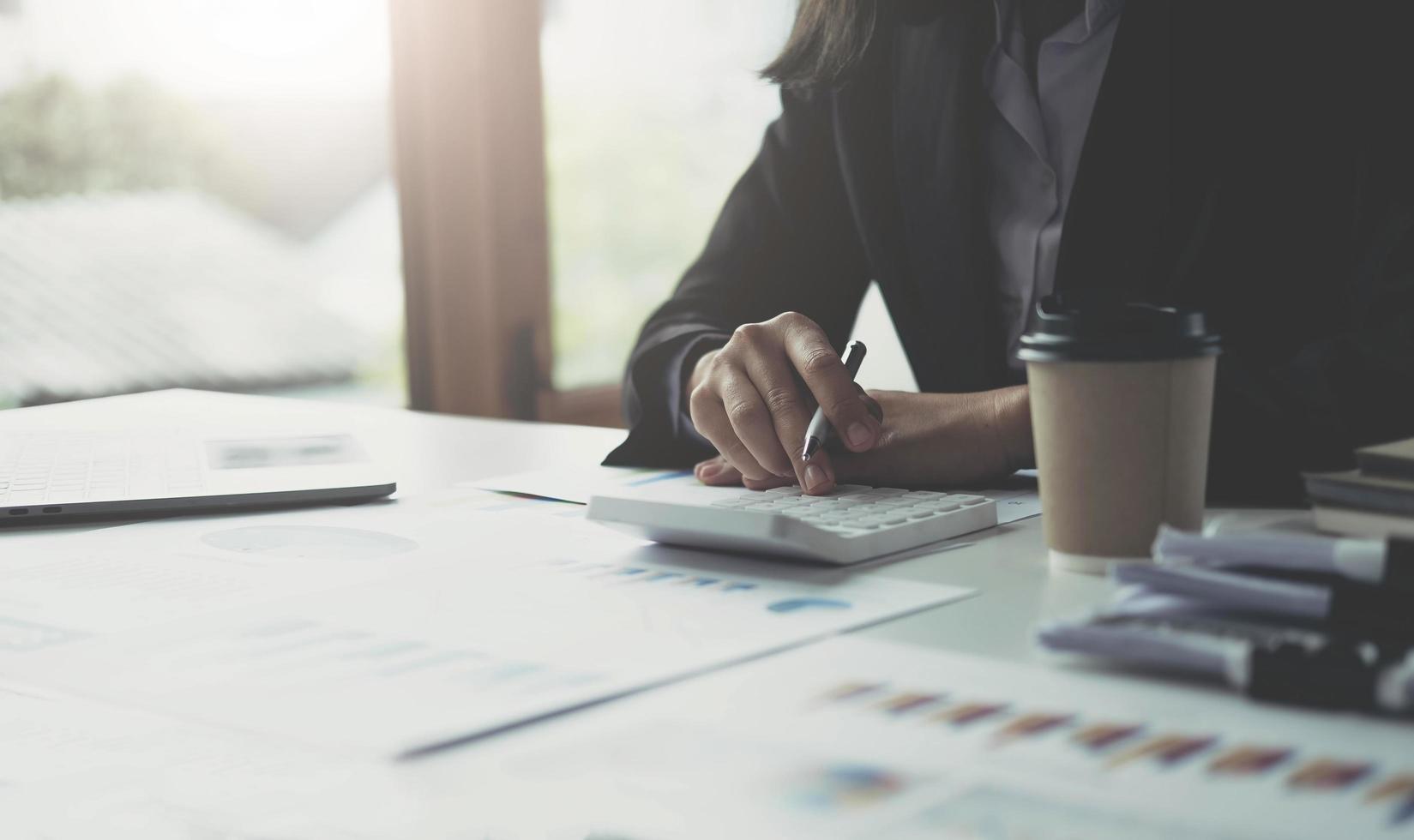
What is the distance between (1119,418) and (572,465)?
65 centimetres

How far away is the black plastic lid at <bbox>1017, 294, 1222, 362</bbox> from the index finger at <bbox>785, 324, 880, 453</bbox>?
0.28 meters

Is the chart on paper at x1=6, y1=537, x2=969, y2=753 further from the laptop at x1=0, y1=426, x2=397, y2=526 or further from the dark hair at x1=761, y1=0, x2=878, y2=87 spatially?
the dark hair at x1=761, y1=0, x2=878, y2=87

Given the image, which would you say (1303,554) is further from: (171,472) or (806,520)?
(171,472)

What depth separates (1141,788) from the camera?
0.43m

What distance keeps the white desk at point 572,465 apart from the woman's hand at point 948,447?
0.14 meters

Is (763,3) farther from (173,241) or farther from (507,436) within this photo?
(507,436)

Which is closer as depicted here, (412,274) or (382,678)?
(382,678)

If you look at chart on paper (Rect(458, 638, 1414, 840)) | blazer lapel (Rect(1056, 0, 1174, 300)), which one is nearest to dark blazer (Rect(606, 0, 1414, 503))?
blazer lapel (Rect(1056, 0, 1174, 300))

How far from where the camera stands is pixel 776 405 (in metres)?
1.01

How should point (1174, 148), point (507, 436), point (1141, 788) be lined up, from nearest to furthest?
1. point (1141, 788)
2. point (1174, 148)
3. point (507, 436)

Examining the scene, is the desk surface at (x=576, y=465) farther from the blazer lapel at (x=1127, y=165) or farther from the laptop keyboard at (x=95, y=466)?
the blazer lapel at (x=1127, y=165)

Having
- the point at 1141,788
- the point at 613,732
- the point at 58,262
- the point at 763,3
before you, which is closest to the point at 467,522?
the point at 613,732

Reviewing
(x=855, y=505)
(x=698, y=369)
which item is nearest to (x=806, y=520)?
(x=855, y=505)

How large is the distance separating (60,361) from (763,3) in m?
1.79
